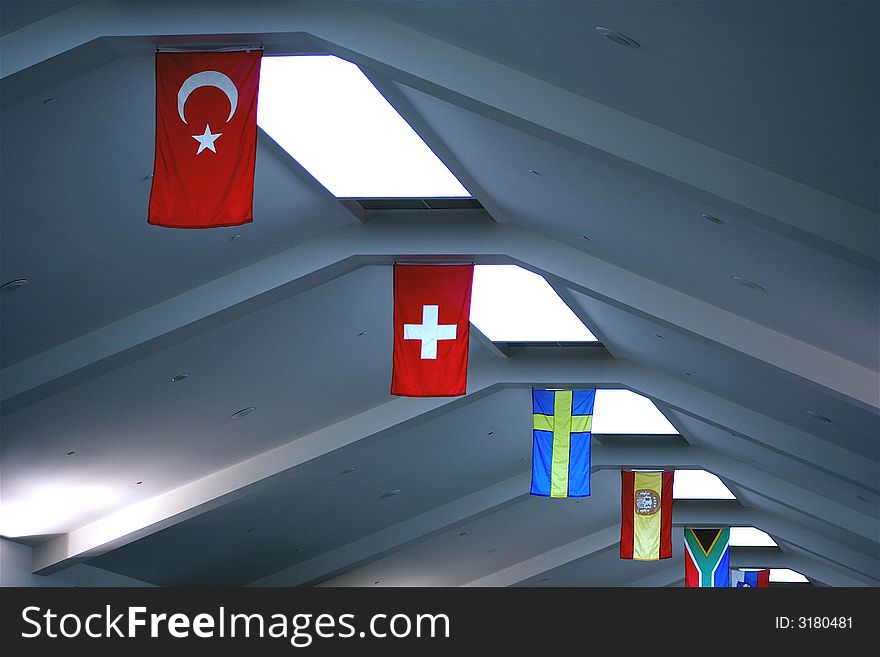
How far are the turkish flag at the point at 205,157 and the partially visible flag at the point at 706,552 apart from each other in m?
21.8

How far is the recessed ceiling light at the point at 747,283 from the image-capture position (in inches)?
450

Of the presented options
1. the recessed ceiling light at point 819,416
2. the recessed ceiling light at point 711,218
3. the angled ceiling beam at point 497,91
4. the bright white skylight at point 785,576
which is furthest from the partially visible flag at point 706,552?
the angled ceiling beam at point 497,91

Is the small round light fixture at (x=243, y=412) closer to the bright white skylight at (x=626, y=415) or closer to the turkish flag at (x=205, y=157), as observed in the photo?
the bright white skylight at (x=626, y=415)

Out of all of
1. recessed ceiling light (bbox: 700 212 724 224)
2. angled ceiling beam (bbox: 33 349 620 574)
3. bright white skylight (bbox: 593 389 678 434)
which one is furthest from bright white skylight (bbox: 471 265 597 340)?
recessed ceiling light (bbox: 700 212 724 224)

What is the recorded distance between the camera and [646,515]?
2211 cm

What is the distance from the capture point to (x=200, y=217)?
8234 millimetres

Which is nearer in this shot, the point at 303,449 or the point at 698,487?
the point at 303,449

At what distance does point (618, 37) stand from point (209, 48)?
3103 millimetres

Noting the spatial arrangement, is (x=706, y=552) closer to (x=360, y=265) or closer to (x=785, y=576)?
(x=785, y=576)

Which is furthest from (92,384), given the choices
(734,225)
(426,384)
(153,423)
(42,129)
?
(734,225)

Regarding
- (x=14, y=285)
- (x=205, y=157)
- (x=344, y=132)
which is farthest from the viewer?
(x=344, y=132)

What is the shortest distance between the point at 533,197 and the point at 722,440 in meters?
9.21

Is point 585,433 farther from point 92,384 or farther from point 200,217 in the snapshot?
point 200,217

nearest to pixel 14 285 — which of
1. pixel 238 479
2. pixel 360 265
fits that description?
pixel 360 265
